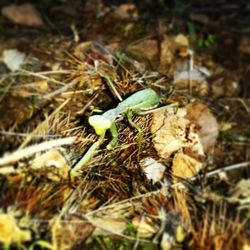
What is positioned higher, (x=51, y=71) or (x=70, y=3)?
(x=70, y=3)

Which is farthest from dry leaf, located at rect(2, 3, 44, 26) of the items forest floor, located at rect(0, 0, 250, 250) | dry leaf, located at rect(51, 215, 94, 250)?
dry leaf, located at rect(51, 215, 94, 250)

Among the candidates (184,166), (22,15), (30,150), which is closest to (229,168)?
(184,166)

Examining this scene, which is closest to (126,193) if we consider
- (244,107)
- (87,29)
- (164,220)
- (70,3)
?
(164,220)

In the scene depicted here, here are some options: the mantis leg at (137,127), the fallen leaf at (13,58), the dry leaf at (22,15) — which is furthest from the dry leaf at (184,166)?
the dry leaf at (22,15)

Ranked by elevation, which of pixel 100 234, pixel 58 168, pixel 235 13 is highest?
pixel 235 13

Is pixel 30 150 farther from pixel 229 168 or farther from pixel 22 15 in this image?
pixel 22 15

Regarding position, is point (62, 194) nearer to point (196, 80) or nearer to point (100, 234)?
point (100, 234)
